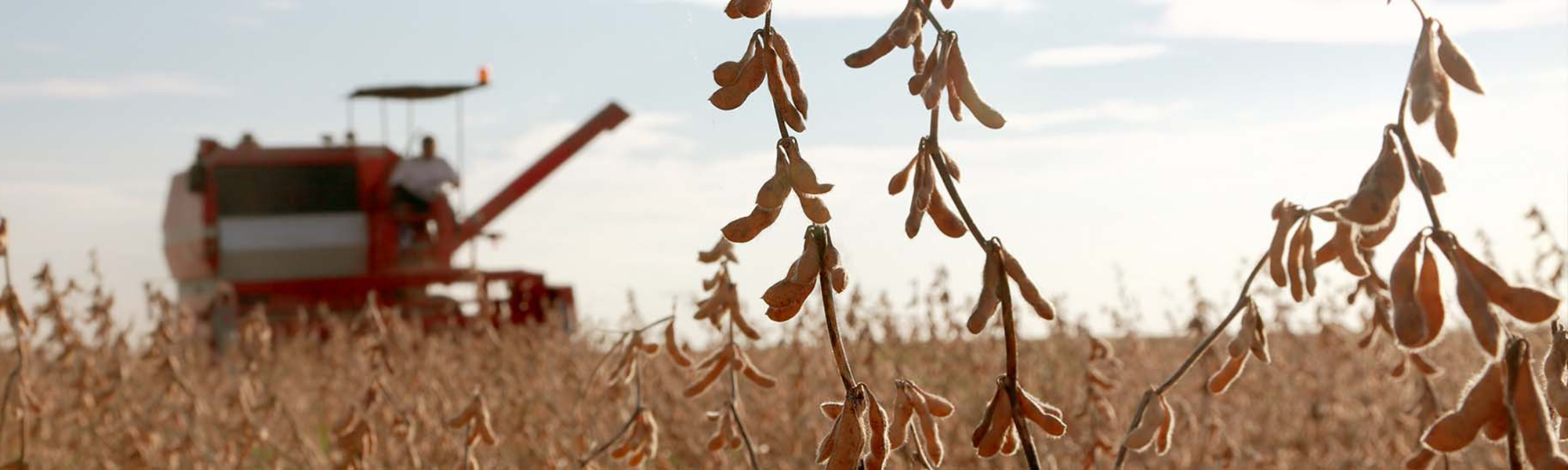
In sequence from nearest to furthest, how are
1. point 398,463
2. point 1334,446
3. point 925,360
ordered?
point 398,463, point 1334,446, point 925,360

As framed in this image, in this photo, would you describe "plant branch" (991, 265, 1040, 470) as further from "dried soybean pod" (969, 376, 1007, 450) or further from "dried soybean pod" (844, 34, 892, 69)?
"dried soybean pod" (844, 34, 892, 69)

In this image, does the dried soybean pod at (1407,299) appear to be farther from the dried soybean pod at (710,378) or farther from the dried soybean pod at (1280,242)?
the dried soybean pod at (710,378)

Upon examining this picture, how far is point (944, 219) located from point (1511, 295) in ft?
1.27

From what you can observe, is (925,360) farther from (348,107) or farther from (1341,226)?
(348,107)

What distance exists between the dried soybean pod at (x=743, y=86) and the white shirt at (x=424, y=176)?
11667 millimetres

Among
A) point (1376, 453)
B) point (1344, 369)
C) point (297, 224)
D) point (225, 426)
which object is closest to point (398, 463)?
point (225, 426)

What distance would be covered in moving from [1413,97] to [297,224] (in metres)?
12.6

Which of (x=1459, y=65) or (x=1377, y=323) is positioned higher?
(x=1459, y=65)

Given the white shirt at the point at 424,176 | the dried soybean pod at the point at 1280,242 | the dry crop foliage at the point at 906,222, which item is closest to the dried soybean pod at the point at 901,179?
the dry crop foliage at the point at 906,222


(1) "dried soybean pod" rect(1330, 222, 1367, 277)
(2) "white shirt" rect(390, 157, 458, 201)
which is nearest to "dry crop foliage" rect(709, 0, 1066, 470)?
(1) "dried soybean pod" rect(1330, 222, 1367, 277)

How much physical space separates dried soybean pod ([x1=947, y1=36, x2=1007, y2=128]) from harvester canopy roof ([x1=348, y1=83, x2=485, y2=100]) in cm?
1182

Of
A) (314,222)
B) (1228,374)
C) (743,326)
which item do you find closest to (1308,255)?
(1228,374)

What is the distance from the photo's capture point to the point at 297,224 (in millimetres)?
12648

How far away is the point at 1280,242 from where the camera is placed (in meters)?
1.20
